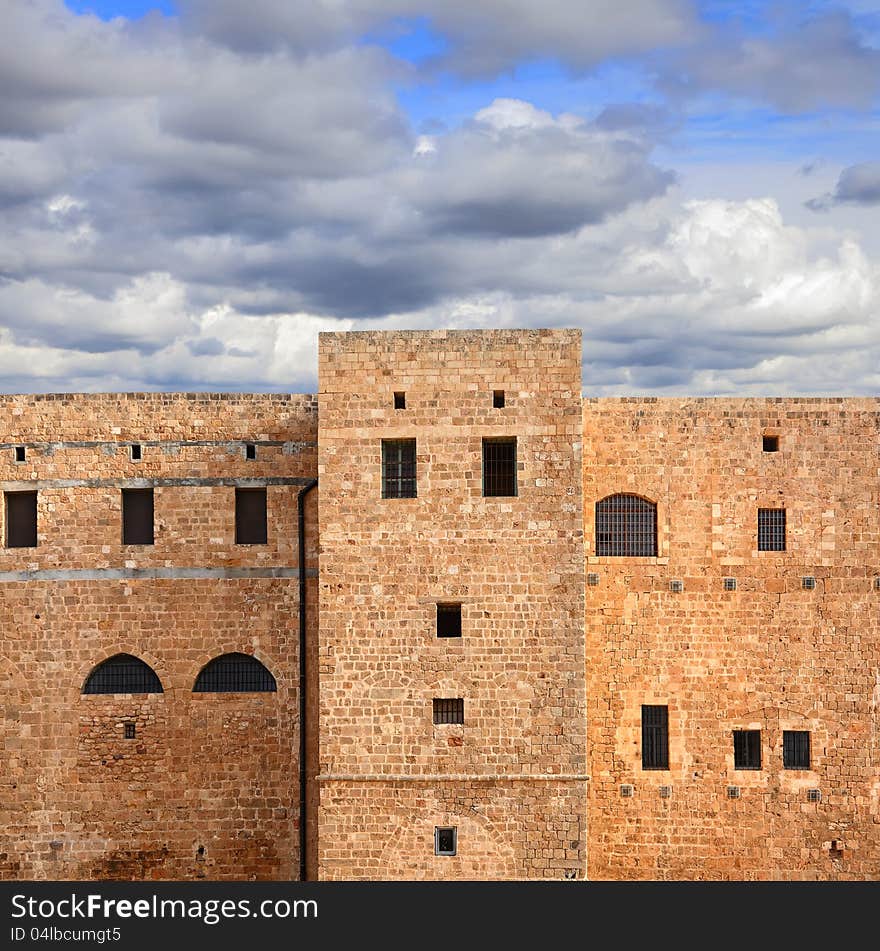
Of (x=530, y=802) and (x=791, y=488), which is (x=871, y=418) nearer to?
(x=791, y=488)

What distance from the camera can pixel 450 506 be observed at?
20.6 meters

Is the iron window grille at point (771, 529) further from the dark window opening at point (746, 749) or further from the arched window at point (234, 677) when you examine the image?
the arched window at point (234, 677)

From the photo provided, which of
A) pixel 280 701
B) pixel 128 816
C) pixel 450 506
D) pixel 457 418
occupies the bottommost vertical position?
pixel 128 816

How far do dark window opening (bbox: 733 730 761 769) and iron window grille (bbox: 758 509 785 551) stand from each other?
339 cm

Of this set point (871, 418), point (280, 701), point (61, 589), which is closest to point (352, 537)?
point (280, 701)

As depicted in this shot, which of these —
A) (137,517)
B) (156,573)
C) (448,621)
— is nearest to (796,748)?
(448,621)

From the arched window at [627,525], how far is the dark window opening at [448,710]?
13.4 feet

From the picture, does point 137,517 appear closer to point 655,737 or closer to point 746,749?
point 655,737

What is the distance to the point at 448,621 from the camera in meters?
20.7

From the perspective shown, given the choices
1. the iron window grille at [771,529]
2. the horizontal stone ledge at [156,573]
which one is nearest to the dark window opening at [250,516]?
the horizontal stone ledge at [156,573]

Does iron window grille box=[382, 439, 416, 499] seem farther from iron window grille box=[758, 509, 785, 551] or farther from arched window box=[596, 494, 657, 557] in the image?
iron window grille box=[758, 509, 785, 551]

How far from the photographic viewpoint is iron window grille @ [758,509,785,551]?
2255cm

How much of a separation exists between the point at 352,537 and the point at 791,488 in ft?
26.9

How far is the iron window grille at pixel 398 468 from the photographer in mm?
20766
